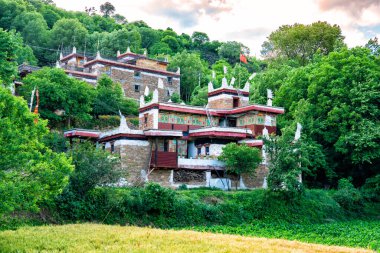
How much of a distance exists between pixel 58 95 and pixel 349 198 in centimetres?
2586

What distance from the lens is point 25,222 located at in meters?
25.4

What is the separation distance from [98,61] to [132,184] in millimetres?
25702

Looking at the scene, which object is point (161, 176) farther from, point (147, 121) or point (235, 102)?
point (235, 102)

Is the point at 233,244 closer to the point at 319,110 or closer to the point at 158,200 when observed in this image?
the point at 158,200

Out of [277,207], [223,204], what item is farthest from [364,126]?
[223,204]

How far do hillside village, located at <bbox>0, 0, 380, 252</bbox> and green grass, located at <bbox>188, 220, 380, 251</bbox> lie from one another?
124mm

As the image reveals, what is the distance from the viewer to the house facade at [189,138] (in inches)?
1452

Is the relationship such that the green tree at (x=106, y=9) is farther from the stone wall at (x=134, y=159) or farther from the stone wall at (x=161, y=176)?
the stone wall at (x=161, y=176)

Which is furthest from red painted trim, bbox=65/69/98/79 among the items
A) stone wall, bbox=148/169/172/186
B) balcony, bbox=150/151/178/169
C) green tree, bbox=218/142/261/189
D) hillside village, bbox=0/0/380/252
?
green tree, bbox=218/142/261/189

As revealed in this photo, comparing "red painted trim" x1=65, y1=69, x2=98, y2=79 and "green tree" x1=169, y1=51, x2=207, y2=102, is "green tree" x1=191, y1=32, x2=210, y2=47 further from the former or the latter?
"red painted trim" x1=65, y1=69, x2=98, y2=79

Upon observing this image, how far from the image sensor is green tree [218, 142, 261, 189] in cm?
3750

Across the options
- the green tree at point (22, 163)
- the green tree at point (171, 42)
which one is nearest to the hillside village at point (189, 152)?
the green tree at point (22, 163)

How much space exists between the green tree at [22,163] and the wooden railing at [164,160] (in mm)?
16115

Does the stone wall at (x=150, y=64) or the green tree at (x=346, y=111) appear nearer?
the green tree at (x=346, y=111)
